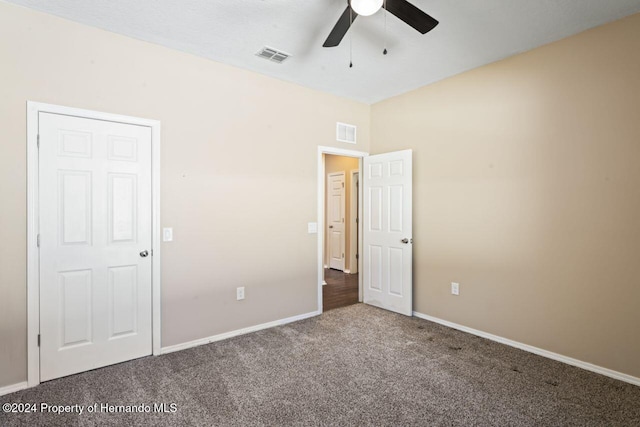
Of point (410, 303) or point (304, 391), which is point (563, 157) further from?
point (304, 391)

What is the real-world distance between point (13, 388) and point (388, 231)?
12.4 ft

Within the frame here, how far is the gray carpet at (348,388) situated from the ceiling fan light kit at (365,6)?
99.5 inches

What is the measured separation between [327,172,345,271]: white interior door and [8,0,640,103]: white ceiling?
3.46 metres

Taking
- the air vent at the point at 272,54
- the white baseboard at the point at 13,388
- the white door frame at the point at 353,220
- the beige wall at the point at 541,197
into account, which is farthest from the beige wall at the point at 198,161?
the white door frame at the point at 353,220

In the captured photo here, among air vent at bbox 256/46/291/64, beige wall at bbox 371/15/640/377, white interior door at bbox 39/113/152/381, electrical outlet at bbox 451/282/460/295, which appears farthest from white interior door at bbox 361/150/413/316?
white interior door at bbox 39/113/152/381

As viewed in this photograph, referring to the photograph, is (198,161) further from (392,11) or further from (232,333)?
(392,11)

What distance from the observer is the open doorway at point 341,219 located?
21.4ft

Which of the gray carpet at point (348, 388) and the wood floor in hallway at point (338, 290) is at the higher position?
the wood floor in hallway at point (338, 290)

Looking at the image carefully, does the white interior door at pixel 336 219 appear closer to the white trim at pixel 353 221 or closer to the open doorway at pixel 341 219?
the open doorway at pixel 341 219

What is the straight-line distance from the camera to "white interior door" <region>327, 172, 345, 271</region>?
6.83m

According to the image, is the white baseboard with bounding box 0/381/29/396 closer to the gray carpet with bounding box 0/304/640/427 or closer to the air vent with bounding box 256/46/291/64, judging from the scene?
the gray carpet with bounding box 0/304/640/427

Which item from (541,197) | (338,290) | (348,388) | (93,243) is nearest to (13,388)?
(93,243)

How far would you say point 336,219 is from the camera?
22.9 ft

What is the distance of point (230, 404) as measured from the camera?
2.27 meters
